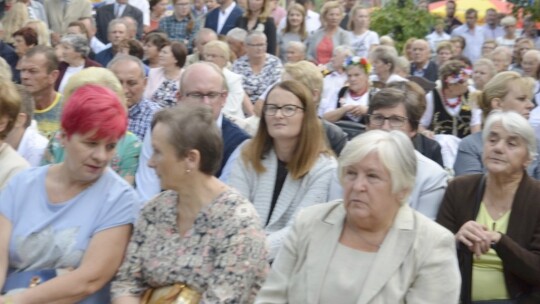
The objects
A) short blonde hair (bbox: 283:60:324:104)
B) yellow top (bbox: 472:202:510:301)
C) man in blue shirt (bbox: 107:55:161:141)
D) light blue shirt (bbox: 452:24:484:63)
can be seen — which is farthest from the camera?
light blue shirt (bbox: 452:24:484:63)

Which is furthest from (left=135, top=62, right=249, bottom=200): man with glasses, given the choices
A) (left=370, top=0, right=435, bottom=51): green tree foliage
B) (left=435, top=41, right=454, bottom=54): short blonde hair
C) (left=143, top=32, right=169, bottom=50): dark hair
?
(left=370, top=0, right=435, bottom=51): green tree foliage

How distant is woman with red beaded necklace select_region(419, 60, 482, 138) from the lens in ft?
30.1

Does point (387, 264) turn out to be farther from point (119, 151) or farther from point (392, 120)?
point (119, 151)

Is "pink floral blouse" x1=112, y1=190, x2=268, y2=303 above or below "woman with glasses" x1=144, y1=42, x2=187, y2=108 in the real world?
above

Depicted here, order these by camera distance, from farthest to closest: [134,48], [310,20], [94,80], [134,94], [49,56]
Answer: [310,20], [134,48], [49,56], [134,94], [94,80]

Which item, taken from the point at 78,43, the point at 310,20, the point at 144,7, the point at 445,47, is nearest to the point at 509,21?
the point at 445,47

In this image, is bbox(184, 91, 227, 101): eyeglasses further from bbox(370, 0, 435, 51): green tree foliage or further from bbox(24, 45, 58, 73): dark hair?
bbox(370, 0, 435, 51): green tree foliage

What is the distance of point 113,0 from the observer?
53.9 ft

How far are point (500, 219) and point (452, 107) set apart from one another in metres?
4.29

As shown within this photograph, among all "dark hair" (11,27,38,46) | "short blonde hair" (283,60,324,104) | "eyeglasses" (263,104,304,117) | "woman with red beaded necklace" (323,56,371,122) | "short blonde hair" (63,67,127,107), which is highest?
"short blonde hair" (63,67,127,107)

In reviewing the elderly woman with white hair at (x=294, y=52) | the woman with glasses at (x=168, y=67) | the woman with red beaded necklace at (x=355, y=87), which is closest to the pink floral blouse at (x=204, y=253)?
the woman with red beaded necklace at (x=355, y=87)

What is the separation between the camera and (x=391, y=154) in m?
4.04

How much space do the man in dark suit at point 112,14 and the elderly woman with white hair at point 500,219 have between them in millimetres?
10772

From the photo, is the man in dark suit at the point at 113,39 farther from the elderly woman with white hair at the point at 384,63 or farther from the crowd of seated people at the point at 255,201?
the crowd of seated people at the point at 255,201
